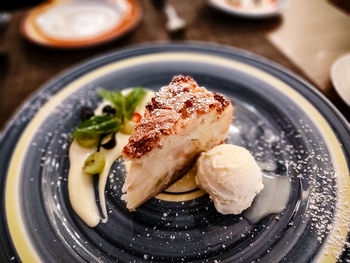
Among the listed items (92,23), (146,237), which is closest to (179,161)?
A: (146,237)

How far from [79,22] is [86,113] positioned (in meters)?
1.05

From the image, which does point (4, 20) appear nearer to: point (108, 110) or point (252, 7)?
point (108, 110)

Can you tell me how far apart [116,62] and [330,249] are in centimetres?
150

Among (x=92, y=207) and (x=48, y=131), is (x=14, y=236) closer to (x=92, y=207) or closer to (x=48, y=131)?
(x=92, y=207)

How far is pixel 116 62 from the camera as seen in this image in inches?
71.7

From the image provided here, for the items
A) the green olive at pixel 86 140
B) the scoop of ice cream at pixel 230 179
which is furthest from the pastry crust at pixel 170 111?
the green olive at pixel 86 140

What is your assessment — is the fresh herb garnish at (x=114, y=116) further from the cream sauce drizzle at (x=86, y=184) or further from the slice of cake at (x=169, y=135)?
the slice of cake at (x=169, y=135)

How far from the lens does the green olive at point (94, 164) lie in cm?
131

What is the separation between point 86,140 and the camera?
145 cm

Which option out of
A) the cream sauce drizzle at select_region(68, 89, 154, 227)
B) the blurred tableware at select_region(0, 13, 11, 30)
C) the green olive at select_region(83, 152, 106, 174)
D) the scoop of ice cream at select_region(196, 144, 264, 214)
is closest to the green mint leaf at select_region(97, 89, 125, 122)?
the cream sauce drizzle at select_region(68, 89, 154, 227)

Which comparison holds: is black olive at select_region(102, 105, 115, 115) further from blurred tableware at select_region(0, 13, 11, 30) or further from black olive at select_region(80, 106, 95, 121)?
blurred tableware at select_region(0, 13, 11, 30)

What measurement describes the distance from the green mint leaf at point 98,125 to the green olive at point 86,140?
0.08 ft

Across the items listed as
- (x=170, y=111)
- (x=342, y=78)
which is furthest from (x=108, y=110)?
(x=342, y=78)

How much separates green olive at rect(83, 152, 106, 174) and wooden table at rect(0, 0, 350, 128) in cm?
74
